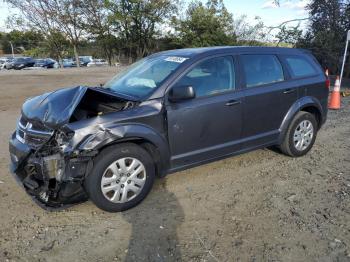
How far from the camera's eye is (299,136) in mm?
5336

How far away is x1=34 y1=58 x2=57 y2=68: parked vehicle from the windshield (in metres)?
32.8

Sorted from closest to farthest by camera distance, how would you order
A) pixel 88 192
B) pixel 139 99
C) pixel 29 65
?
pixel 88 192 < pixel 139 99 < pixel 29 65

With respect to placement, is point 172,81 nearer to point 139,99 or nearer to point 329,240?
point 139,99

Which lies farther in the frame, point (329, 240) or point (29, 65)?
point (29, 65)

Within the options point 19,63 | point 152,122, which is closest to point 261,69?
point 152,122

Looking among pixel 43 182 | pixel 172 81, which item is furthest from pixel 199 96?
pixel 43 182

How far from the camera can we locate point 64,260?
2982mm

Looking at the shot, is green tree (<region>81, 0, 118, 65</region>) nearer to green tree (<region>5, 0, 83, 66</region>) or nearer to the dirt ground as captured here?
green tree (<region>5, 0, 83, 66</region>)

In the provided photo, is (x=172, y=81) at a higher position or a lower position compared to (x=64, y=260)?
higher

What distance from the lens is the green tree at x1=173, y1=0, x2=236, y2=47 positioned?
96.9ft

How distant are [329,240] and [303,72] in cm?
289

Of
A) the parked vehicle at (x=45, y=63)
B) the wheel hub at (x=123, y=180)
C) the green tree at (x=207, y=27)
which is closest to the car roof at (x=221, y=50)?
the wheel hub at (x=123, y=180)

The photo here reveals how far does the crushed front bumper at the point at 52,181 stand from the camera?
342 centimetres

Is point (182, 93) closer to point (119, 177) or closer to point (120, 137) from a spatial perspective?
point (120, 137)
